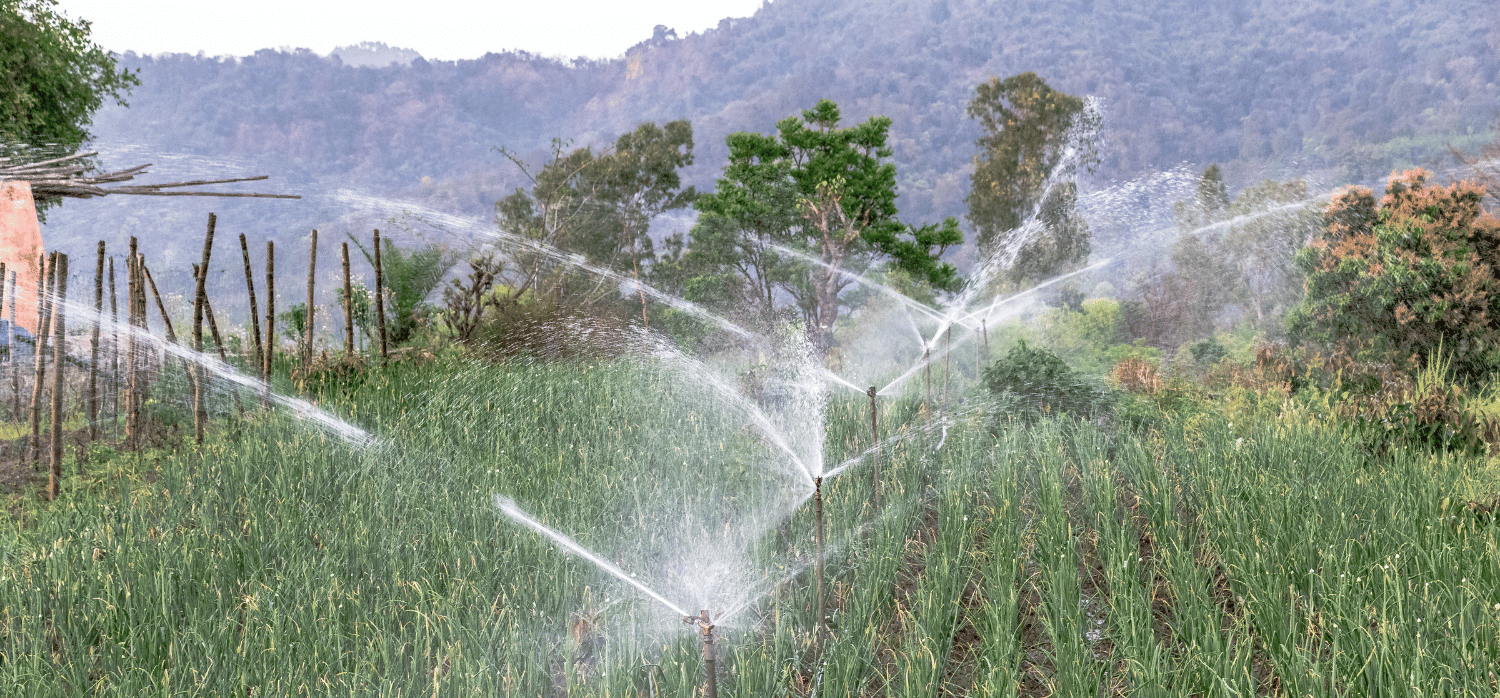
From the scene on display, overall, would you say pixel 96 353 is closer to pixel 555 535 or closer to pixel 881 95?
pixel 555 535

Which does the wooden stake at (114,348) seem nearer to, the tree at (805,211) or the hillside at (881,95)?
the tree at (805,211)

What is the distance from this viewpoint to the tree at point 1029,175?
2514 centimetres

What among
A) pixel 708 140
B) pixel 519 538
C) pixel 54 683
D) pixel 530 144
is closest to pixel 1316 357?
pixel 519 538

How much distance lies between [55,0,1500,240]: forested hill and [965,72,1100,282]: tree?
75.3 feet

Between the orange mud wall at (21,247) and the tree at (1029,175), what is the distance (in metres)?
22.3

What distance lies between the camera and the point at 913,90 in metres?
67.5

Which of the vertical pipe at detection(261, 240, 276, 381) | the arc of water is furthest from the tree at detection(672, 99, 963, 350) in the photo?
the arc of water

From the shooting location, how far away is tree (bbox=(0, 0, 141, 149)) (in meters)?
14.8

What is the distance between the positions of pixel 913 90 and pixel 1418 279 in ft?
204

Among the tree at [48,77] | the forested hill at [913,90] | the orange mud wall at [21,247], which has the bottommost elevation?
the orange mud wall at [21,247]

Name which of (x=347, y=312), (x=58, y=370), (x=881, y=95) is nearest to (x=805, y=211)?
(x=347, y=312)

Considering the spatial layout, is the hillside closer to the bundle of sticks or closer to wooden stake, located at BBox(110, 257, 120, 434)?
wooden stake, located at BBox(110, 257, 120, 434)

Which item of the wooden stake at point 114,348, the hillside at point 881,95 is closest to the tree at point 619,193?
the wooden stake at point 114,348

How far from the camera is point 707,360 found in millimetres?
12430
